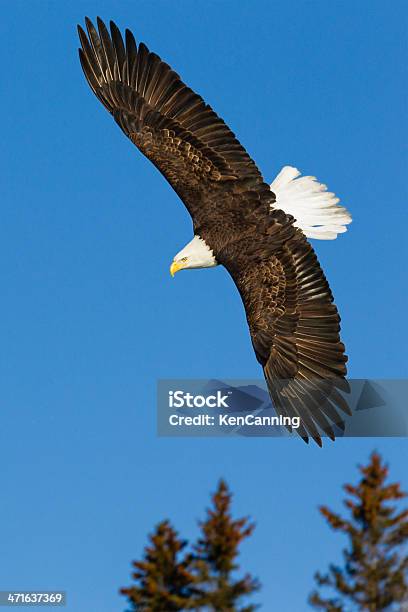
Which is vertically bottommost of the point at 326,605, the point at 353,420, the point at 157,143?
the point at 326,605

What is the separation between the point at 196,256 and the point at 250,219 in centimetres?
69

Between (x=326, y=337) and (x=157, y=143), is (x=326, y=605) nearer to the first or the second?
(x=326, y=337)

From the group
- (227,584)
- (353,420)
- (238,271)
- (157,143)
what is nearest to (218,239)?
(238,271)

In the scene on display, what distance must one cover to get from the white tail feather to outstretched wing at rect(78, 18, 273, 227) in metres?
0.40

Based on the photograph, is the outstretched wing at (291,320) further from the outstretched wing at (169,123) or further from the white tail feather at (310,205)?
the outstretched wing at (169,123)

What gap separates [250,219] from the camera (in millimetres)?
11742

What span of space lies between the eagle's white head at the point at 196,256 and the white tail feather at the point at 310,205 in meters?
0.76

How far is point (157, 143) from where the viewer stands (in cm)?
1250

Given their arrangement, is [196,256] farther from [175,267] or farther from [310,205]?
[310,205]

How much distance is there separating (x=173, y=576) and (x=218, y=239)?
3.28 meters

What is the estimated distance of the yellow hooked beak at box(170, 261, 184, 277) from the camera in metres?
12.4

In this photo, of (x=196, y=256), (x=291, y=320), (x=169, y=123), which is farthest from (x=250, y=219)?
(x=169, y=123)

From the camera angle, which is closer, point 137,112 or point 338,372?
point 338,372

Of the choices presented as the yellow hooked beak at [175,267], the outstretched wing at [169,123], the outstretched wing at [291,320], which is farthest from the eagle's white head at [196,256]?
the outstretched wing at [291,320]
